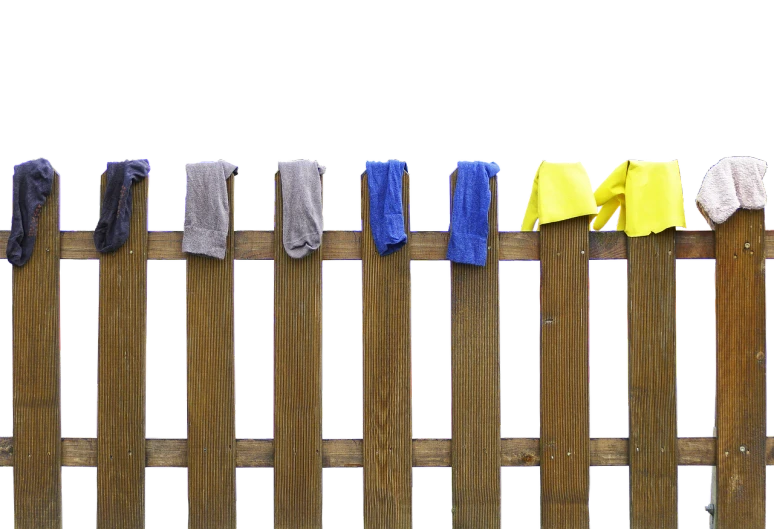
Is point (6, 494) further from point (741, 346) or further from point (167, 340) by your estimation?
point (741, 346)

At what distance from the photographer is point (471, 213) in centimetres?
383

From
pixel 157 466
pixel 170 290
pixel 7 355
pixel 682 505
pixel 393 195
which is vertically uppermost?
pixel 393 195

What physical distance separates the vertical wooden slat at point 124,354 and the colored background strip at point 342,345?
1.04 metres

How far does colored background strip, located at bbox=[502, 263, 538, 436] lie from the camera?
390 centimetres

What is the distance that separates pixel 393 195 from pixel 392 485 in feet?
5.32

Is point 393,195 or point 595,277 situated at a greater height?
point 393,195

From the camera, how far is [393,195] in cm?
383

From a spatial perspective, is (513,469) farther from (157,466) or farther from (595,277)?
(157,466)

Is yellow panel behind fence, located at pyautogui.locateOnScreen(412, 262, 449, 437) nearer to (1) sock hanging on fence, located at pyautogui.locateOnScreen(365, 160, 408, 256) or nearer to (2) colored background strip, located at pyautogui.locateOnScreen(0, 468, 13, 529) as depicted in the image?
(1) sock hanging on fence, located at pyautogui.locateOnScreen(365, 160, 408, 256)

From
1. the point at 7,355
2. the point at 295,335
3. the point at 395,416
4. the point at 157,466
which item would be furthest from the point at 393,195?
the point at 7,355

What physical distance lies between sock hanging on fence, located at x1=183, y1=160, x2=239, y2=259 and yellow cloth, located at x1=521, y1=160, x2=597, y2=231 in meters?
1.71

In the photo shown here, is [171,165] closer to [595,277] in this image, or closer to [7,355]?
[7,355]

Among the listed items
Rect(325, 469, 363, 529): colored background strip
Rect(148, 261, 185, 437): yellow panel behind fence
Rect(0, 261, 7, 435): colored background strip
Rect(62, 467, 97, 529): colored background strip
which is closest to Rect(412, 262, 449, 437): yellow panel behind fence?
Rect(325, 469, 363, 529): colored background strip

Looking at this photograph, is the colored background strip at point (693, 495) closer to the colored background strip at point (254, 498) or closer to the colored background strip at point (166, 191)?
the colored background strip at point (254, 498)
